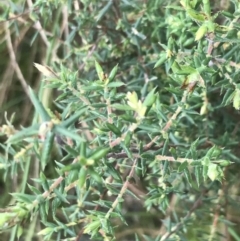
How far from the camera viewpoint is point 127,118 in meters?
0.52

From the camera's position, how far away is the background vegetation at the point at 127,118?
546 mm

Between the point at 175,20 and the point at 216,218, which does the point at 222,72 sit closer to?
the point at 175,20

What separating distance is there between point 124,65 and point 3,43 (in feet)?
2.07

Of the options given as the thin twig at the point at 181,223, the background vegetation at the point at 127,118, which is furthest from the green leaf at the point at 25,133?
the thin twig at the point at 181,223

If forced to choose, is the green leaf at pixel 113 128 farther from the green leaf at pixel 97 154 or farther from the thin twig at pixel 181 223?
the thin twig at pixel 181 223

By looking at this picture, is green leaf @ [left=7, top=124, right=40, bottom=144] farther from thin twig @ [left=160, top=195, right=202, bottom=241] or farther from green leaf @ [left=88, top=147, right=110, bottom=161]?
thin twig @ [left=160, top=195, right=202, bottom=241]

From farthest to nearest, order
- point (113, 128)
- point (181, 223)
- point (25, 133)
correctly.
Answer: point (181, 223)
point (113, 128)
point (25, 133)

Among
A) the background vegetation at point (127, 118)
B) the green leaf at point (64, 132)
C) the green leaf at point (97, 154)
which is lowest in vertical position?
the background vegetation at point (127, 118)

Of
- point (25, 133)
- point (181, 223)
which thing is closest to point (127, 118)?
point (25, 133)

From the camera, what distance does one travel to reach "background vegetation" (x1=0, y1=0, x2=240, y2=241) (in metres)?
0.55

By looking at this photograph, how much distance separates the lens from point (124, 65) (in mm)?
1024

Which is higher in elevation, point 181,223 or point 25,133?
point 25,133

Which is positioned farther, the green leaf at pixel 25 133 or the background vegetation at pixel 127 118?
the background vegetation at pixel 127 118

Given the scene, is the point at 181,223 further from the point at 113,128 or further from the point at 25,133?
the point at 25,133
